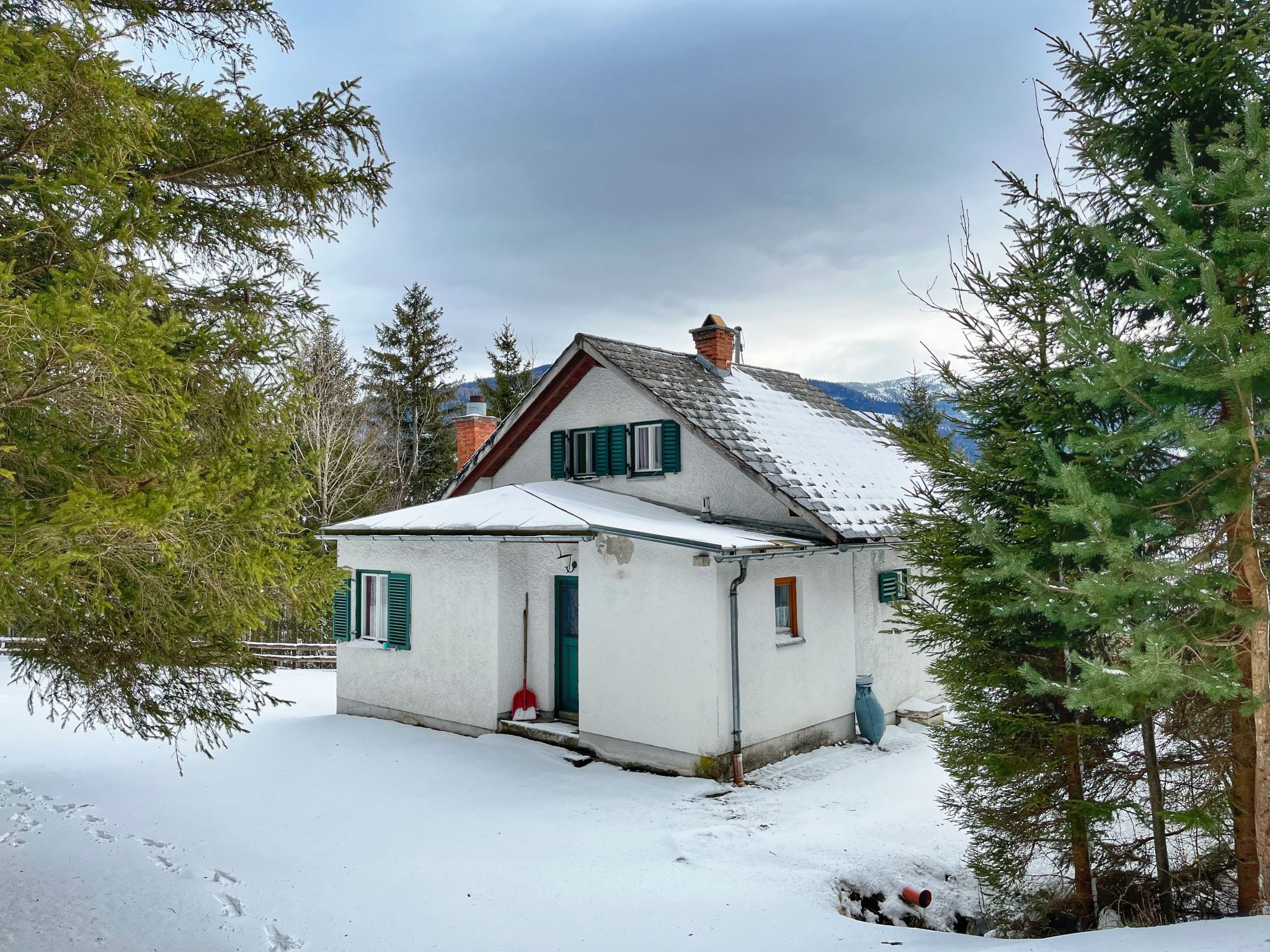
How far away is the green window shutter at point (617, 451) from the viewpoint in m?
13.6

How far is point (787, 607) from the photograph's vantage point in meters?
11.4

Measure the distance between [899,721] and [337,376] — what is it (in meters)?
21.0

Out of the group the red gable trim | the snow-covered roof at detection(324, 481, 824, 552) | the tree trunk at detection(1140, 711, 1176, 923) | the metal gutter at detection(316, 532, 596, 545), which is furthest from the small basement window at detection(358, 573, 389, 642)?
the tree trunk at detection(1140, 711, 1176, 923)

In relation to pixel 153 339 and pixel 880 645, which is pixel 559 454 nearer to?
pixel 880 645

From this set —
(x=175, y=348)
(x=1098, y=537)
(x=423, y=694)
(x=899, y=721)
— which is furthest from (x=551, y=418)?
(x=1098, y=537)

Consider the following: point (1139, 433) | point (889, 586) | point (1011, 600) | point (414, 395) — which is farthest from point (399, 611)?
point (414, 395)

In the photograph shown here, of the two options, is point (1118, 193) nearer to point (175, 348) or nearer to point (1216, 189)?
point (1216, 189)

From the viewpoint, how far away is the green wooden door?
471 inches

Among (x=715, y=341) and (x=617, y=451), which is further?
(x=715, y=341)

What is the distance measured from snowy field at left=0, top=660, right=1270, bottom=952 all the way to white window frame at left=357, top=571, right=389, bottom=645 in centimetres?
221

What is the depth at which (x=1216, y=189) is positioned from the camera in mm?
4418

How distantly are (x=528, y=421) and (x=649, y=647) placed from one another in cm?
625

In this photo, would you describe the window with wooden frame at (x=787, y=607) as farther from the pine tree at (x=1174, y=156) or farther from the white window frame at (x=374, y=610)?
the white window frame at (x=374, y=610)

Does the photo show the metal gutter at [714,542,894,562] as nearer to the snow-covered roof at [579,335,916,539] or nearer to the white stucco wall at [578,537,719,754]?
the snow-covered roof at [579,335,916,539]
